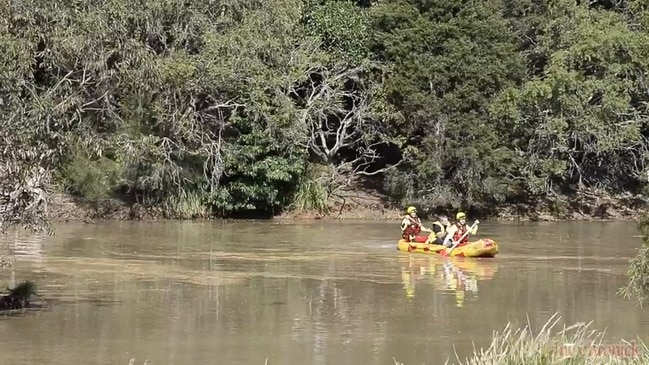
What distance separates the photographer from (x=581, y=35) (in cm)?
3425

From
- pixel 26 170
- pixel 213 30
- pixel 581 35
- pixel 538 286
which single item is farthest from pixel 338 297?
pixel 581 35

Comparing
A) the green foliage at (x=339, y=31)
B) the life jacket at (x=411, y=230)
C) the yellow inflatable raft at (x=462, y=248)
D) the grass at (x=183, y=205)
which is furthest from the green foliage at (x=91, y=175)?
the yellow inflatable raft at (x=462, y=248)

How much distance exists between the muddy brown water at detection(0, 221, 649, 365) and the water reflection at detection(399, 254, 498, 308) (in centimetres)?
4

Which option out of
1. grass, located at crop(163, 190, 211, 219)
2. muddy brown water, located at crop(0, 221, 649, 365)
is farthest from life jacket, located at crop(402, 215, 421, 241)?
grass, located at crop(163, 190, 211, 219)

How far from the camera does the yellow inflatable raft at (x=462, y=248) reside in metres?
24.1

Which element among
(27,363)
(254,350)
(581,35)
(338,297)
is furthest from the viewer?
(581,35)

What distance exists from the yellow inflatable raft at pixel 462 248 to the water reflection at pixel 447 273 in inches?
6.8

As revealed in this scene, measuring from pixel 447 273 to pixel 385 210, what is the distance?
13.8 meters

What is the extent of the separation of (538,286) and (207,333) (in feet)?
24.6

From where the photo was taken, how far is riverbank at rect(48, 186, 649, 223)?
1281 inches

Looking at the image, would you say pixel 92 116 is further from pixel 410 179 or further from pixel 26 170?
pixel 26 170

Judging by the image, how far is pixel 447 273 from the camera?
870 inches

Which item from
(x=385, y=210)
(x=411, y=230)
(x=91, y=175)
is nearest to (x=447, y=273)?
(x=411, y=230)

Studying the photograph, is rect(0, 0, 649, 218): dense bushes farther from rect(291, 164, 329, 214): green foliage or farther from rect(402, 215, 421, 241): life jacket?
rect(402, 215, 421, 241): life jacket
